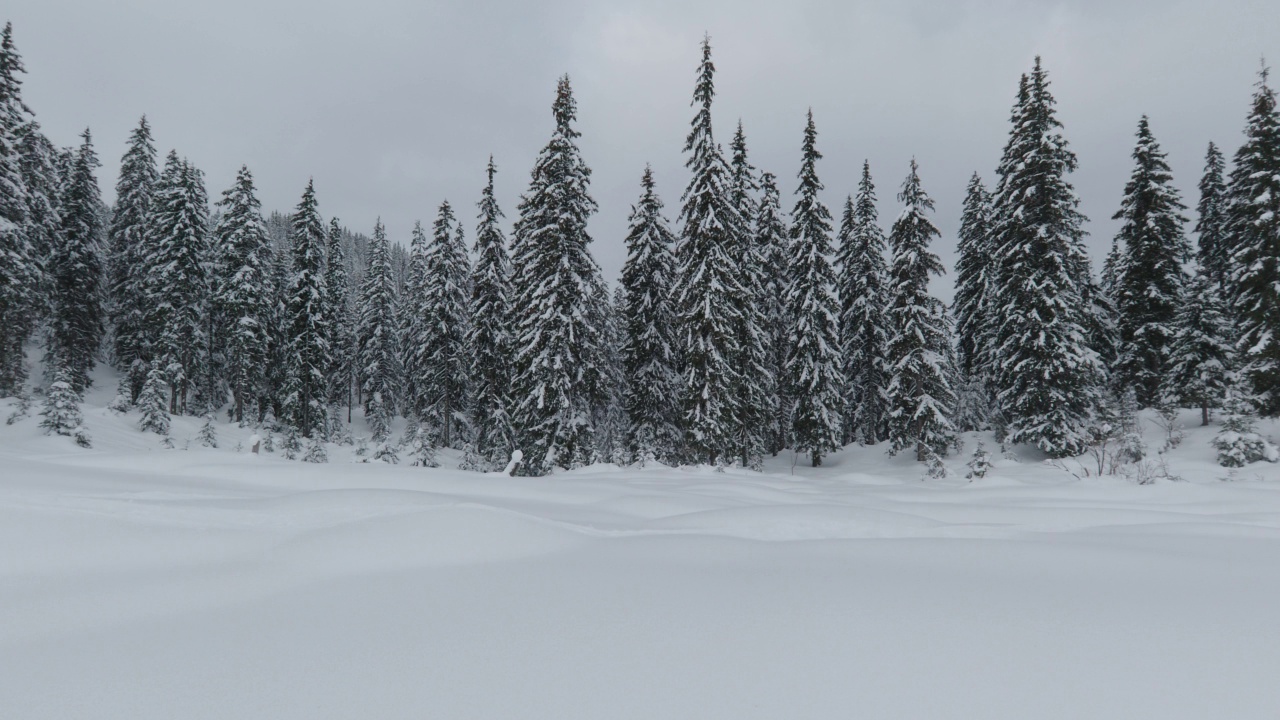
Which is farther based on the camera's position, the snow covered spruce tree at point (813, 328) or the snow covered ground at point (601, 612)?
the snow covered spruce tree at point (813, 328)

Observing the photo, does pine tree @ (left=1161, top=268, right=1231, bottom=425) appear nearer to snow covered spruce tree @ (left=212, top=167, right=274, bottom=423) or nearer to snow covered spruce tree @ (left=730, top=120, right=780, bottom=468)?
snow covered spruce tree @ (left=730, top=120, right=780, bottom=468)

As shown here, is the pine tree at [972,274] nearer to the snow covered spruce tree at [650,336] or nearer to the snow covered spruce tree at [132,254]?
the snow covered spruce tree at [650,336]

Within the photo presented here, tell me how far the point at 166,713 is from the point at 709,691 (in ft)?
7.72

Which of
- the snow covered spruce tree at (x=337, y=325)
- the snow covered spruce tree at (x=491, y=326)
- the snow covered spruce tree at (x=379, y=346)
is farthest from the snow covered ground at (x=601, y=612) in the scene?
the snow covered spruce tree at (x=379, y=346)

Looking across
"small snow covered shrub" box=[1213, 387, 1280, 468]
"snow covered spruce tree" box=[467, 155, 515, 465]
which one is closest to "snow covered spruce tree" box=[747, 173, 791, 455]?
"snow covered spruce tree" box=[467, 155, 515, 465]

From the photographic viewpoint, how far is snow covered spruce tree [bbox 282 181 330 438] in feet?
108

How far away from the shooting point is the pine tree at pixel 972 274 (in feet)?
103

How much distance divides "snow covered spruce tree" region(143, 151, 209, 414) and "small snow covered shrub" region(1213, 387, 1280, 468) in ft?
154

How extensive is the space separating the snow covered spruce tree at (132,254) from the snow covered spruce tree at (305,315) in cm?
819

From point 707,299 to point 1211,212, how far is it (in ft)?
127

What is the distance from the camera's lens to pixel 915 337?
956 inches

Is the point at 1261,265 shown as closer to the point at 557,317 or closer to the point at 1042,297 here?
the point at 1042,297

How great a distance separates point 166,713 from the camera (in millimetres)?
2279

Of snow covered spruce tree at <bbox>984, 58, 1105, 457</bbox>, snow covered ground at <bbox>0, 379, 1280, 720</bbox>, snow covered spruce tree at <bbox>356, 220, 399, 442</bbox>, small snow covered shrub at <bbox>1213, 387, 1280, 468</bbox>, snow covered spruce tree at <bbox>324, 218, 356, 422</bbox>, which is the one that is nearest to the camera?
snow covered ground at <bbox>0, 379, 1280, 720</bbox>
